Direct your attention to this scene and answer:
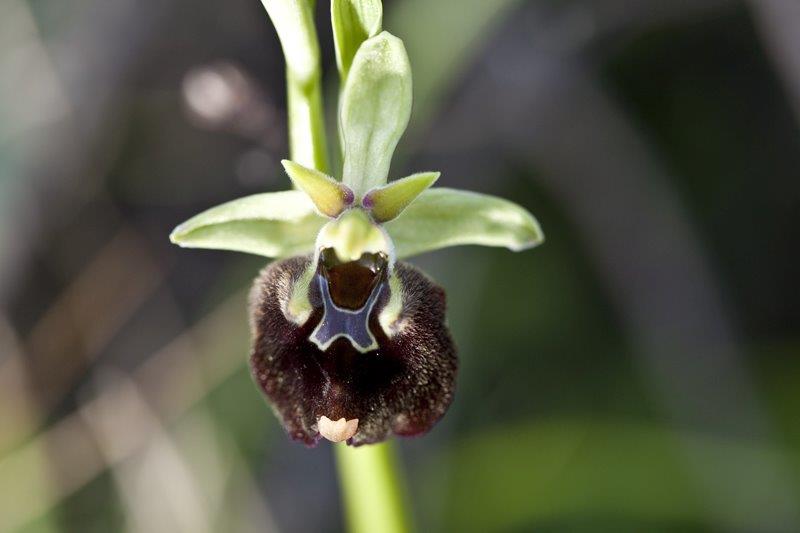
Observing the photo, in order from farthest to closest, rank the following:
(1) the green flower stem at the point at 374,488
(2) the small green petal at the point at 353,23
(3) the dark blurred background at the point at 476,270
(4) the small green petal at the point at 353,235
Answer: (3) the dark blurred background at the point at 476,270, (1) the green flower stem at the point at 374,488, (4) the small green petal at the point at 353,235, (2) the small green petal at the point at 353,23

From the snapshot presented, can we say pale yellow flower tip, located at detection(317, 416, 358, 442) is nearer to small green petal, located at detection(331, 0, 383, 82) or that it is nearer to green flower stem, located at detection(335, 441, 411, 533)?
green flower stem, located at detection(335, 441, 411, 533)

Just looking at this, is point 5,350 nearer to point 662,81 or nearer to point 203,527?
point 203,527

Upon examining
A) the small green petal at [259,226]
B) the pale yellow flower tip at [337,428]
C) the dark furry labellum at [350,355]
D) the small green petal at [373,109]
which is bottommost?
the pale yellow flower tip at [337,428]

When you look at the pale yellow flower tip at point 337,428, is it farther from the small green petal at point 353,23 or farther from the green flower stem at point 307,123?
the small green petal at point 353,23

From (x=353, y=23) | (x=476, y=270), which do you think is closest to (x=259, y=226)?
(x=353, y=23)

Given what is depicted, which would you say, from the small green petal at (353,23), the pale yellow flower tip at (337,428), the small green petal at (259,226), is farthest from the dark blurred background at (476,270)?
the pale yellow flower tip at (337,428)

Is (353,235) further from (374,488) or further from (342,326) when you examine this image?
(374,488)

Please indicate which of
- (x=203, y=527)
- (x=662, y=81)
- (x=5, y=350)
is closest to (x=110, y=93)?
(x=5, y=350)
